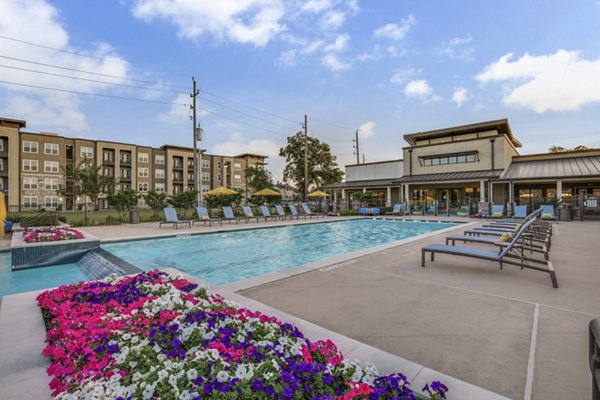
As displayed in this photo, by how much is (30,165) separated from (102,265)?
1917 inches

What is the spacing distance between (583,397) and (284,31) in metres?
17.2

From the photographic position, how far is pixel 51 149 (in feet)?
142

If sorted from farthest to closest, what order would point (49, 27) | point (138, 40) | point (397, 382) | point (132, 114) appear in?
point (132, 114) < point (138, 40) < point (49, 27) < point (397, 382)

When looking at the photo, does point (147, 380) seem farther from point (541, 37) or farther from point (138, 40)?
point (541, 37)

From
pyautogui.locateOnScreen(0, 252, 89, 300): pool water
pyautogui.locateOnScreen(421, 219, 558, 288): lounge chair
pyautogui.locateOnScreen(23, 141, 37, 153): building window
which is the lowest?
pyautogui.locateOnScreen(0, 252, 89, 300): pool water

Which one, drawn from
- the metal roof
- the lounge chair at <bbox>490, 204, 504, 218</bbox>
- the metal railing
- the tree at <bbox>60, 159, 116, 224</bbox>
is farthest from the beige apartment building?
the metal railing

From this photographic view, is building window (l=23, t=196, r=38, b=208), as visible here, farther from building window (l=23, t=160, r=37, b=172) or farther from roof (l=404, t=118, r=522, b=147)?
roof (l=404, t=118, r=522, b=147)

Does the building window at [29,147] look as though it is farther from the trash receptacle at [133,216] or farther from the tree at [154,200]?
the trash receptacle at [133,216]

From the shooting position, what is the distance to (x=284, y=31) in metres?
15.6

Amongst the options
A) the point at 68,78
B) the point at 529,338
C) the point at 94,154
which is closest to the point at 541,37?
the point at 529,338

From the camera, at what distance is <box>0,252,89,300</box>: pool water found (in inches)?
238

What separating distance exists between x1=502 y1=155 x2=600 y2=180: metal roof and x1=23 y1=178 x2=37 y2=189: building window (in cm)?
5577

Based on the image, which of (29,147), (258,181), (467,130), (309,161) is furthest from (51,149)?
(467,130)

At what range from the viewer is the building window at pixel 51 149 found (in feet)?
140
